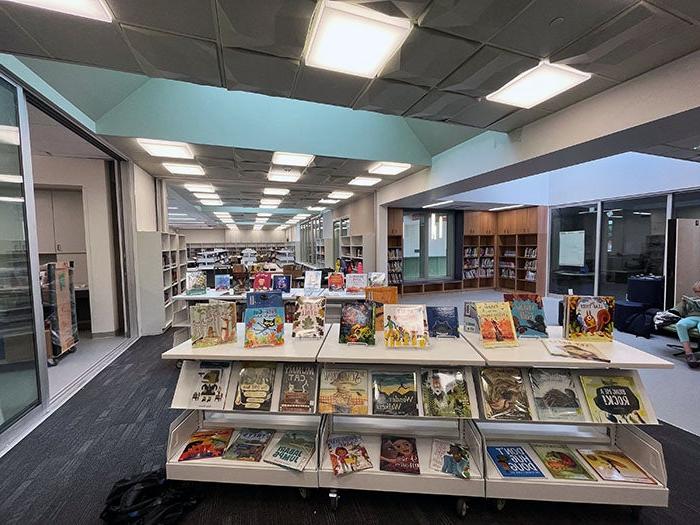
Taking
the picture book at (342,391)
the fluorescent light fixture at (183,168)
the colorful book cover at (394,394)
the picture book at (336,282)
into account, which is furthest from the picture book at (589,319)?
the fluorescent light fixture at (183,168)

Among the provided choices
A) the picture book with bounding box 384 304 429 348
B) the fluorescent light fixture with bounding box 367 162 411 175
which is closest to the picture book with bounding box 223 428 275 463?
the picture book with bounding box 384 304 429 348

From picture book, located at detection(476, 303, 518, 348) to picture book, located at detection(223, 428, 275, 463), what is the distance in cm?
153

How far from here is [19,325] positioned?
262 cm

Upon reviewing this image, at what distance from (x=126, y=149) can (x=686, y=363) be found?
793cm

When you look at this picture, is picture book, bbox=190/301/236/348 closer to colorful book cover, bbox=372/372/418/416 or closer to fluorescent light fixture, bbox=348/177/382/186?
colorful book cover, bbox=372/372/418/416

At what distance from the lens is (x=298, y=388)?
6.31ft

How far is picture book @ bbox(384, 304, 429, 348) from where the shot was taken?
193 centimetres

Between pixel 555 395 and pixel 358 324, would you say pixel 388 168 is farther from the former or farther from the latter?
pixel 555 395

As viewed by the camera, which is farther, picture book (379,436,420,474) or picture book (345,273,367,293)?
picture book (345,273,367,293)

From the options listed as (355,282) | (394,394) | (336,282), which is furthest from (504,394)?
(336,282)

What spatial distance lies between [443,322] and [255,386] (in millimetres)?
1299

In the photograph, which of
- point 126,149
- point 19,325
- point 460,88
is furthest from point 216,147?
point 460,88

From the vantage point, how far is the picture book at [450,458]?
5.75 ft

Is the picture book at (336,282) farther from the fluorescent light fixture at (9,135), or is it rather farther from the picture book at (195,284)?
the fluorescent light fixture at (9,135)
